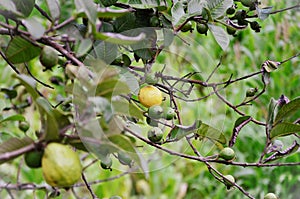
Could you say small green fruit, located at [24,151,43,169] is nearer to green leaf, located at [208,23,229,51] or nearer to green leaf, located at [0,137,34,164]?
green leaf, located at [0,137,34,164]

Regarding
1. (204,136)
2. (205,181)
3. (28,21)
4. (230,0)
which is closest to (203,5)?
(230,0)

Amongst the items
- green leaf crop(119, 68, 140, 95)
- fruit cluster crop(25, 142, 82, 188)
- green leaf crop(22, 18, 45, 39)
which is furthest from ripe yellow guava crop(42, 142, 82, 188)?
green leaf crop(119, 68, 140, 95)

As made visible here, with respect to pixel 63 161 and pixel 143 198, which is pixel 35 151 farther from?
pixel 143 198

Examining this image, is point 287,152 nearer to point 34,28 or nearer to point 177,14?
Result: point 177,14

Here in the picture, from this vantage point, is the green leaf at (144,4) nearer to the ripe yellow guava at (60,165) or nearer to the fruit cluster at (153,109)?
the fruit cluster at (153,109)

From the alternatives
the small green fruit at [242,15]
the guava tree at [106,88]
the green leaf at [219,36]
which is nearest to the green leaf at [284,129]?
the guava tree at [106,88]

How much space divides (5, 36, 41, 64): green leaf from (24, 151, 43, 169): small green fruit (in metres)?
0.14

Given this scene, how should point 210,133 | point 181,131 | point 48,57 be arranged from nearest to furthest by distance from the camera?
point 48,57 → point 181,131 → point 210,133

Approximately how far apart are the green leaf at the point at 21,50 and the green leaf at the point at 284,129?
0.32 meters

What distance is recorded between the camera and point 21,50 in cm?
54

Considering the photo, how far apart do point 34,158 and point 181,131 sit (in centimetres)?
24

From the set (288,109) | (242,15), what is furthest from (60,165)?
(242,15)

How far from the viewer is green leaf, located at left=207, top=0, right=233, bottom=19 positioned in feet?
2.30

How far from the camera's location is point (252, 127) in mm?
2688
